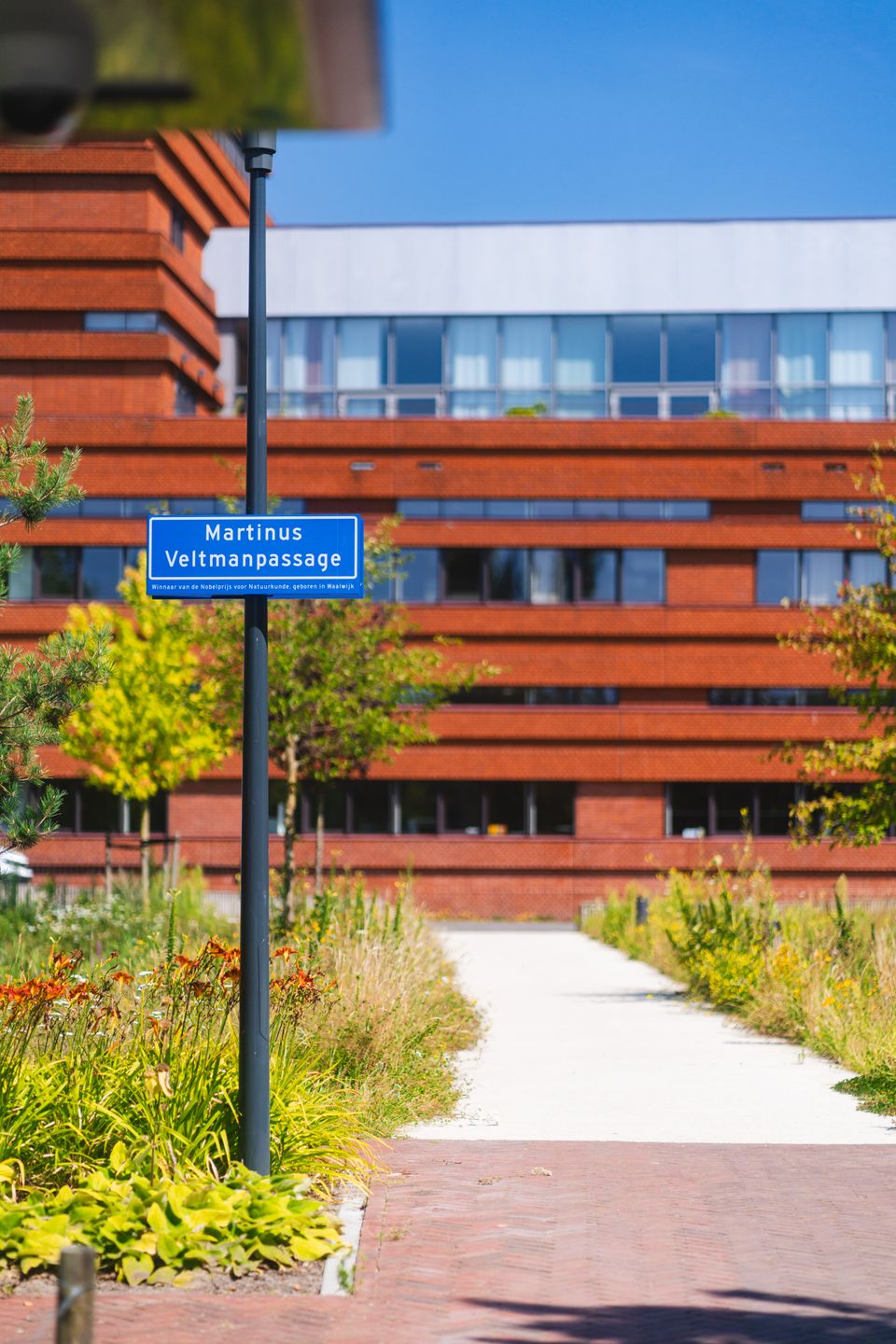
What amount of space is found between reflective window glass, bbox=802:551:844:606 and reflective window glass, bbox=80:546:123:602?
1699 cm

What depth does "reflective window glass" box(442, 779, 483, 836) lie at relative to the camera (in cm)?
4131

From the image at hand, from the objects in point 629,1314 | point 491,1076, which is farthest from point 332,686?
point 629,1314

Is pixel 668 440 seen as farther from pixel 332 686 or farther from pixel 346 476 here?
pixel 332 686

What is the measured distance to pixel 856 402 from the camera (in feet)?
145

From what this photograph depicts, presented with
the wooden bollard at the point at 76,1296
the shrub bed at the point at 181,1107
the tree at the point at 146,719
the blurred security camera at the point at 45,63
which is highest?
the blurred security camera at the point at 45,63

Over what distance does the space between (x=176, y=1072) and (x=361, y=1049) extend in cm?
310

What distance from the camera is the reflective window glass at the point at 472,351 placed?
4425cm

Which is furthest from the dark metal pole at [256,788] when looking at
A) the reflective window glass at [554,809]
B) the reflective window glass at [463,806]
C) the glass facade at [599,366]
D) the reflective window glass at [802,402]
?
the reflective window glass at [802,402]

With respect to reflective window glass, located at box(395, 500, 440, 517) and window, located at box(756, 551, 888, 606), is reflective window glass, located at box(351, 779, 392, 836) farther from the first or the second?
window, located at box(756, 551, 888, 606)

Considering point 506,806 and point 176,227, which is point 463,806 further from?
point 176,227

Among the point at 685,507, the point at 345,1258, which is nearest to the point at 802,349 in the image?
the point at 685,507

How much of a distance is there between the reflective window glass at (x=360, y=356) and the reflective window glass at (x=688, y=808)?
519 inches

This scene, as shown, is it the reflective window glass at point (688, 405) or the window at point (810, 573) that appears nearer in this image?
the window at point (810, 573)

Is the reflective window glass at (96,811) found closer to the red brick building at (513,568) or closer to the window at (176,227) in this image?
the red brick building at (513,568)
